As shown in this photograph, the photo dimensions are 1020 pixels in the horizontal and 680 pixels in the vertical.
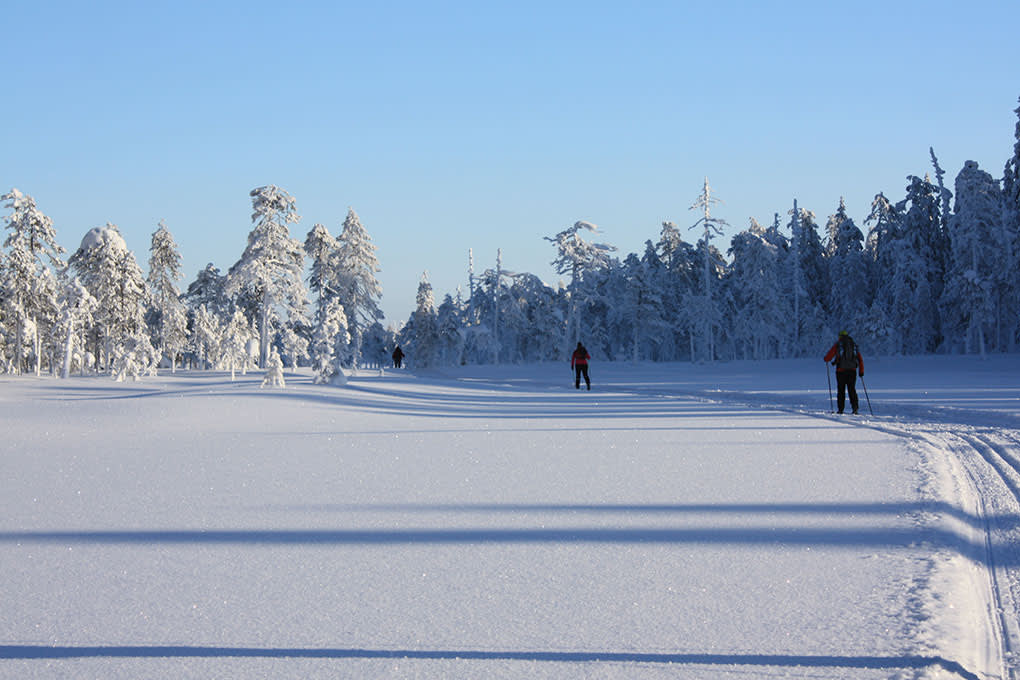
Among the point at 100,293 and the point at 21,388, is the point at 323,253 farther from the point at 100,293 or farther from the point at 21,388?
the point at 21,388

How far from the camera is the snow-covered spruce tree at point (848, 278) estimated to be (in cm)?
6938

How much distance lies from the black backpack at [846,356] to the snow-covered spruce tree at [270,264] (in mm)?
38303

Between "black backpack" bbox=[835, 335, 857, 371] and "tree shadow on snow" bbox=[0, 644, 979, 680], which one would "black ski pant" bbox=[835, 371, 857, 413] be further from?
"tree shadow on snow" bbox=[0, 644, 979, 680]

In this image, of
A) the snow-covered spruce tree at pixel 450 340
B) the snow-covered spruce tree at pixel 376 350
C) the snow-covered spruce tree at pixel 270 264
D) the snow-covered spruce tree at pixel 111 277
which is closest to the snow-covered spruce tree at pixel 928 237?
the snow-covered spruce tree at pixel 450 340

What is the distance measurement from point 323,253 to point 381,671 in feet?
212

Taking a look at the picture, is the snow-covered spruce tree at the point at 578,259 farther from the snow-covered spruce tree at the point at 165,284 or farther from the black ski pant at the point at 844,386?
the black ski pant at the point at 844,386

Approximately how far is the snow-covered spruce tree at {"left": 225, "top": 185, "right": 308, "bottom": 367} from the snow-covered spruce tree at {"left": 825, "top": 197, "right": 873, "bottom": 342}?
4401 cm

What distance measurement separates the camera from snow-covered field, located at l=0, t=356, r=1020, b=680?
3.85 metres

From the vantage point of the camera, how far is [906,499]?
760cm

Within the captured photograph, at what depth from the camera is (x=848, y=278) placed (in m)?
69.9

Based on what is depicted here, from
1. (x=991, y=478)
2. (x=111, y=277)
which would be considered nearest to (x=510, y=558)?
(x=991, y=478)

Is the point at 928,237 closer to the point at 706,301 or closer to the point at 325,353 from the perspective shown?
the point at 706,301

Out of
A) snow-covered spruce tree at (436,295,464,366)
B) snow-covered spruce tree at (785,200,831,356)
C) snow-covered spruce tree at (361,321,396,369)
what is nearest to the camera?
snow-covered spruce tree at (785,200,831,356)

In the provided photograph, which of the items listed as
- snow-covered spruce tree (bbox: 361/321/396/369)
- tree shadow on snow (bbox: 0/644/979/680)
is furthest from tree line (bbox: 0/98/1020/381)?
tree shadow on snow (bbox: 0/644/979/680)
